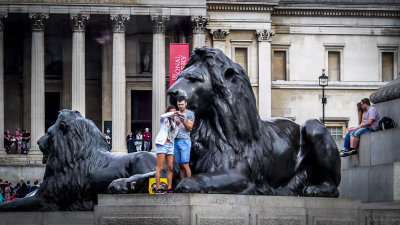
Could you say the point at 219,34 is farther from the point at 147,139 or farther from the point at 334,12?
the point at 147,139

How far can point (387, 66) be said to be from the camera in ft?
222

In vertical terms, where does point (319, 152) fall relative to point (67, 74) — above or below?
below

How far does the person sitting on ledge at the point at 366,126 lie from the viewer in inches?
626

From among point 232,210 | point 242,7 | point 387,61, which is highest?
point 242,7

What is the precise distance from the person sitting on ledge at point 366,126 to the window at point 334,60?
51299 millimetres

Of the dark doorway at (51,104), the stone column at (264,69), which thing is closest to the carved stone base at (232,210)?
the stone column at (264,69)

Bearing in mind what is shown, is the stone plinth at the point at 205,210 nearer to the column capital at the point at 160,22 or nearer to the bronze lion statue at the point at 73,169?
the bronze lion statue at the point at 73,169

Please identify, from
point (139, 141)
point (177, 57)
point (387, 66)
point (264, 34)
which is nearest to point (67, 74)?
point (139, 141)

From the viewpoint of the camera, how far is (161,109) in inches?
2473

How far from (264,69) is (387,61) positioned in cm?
787

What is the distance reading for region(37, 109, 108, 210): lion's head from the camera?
570 inches

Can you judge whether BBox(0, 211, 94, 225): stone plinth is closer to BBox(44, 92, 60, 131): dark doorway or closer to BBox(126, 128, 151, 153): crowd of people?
BBox(126, 128, 151, 153): crowd of people

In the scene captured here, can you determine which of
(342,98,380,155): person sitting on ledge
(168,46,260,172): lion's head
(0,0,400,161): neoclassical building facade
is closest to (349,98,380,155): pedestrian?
(342,98,380,155): person sitting on ledge

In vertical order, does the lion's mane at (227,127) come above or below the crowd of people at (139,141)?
above
